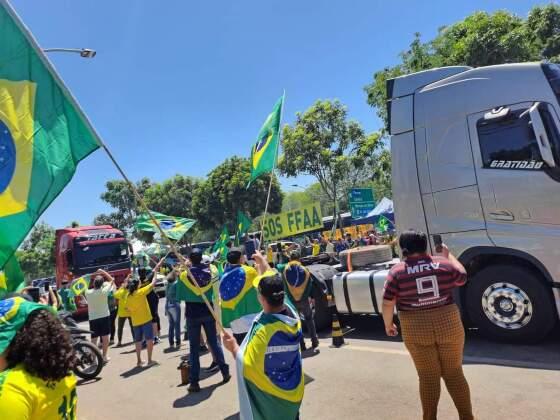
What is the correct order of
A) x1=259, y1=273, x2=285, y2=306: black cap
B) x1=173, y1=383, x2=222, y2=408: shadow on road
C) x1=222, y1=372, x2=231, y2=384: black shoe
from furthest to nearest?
x1=222, y1=372, x2=231, y2=384: black shoe < x1=173, y1=383, x2=222, y2=408: shadow on road < x1=259, y1=273, x2=285, y2=306: black cap

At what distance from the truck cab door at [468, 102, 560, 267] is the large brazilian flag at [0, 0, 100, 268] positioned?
186 inches

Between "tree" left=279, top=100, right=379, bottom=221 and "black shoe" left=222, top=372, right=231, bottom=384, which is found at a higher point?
"tree" left=279, top=100, right=379, bottom=221

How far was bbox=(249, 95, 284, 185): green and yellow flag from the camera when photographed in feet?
22.3

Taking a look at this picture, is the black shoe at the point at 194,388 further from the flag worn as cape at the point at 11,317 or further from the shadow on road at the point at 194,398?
the flag worn as cape at the point at 11,317

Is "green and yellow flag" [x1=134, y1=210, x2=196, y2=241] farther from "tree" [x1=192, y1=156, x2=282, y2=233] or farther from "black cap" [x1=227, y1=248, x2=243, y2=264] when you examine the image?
"tree" [x1=192, y1=156, x2=282, y2=233]

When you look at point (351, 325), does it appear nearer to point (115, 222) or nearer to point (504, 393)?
point (504, 393)

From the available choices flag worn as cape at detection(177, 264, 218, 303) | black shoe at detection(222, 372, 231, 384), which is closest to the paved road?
black shoe at detection(222, 372, 231, 384)

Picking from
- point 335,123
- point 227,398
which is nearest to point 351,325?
point 227,398

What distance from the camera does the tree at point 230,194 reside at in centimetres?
3712

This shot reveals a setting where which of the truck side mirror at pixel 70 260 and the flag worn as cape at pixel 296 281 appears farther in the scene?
the truck side mirror at pixel 70 260

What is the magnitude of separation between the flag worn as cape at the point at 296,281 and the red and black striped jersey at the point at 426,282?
12.3ft

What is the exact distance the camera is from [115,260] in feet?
59.5

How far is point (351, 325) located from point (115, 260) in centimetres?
1281

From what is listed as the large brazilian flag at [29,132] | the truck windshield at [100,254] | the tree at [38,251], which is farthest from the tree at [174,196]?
the large brazilian flag at [29,132]
